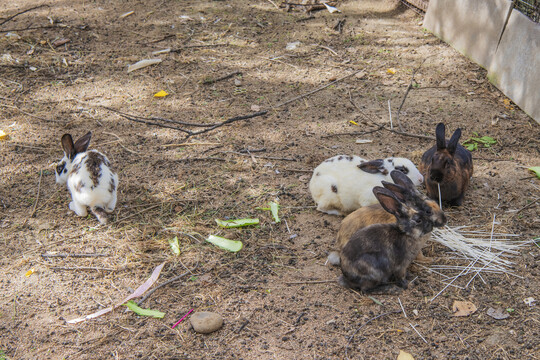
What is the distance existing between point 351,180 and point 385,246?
97cm

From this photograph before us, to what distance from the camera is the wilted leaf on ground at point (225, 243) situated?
4168 millimetres

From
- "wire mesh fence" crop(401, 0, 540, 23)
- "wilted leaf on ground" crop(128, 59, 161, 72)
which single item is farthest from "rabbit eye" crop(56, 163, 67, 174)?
"wire mesh fence" crop(401, 0, 540, 23)

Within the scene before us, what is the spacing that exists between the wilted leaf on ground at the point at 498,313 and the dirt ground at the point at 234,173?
0.04 metres

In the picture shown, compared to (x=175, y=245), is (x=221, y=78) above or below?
above

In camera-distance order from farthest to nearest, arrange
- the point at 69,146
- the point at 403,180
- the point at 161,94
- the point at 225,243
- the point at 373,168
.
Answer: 1. the point at 161,94
2. the point at 69,146
3. the point at 373,168
4. the point at 225,243
5. the point at 403,180

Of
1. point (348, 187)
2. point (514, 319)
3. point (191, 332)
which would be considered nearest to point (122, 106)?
point (348, 187)

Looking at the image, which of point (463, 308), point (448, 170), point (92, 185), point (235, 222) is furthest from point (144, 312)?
point (448, 170)

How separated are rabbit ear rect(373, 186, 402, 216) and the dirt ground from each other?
61 cm

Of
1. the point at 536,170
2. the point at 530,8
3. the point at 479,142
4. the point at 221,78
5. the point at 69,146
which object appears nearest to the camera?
the point at 69,146

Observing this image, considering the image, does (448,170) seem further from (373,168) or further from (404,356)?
(404,356)

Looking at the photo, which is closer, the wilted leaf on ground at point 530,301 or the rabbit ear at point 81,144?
the wilted leaf on ground at point 530,301

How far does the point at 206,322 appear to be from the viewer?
3412mm

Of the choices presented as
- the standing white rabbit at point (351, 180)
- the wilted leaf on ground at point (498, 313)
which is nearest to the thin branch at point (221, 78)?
the standing white rabbit at point (351, 180)

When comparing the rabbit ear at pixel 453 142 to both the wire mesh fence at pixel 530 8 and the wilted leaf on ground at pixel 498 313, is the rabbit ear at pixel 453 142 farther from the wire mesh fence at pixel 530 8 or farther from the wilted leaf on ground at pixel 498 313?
the wire mesh fence at pixel 530 8
